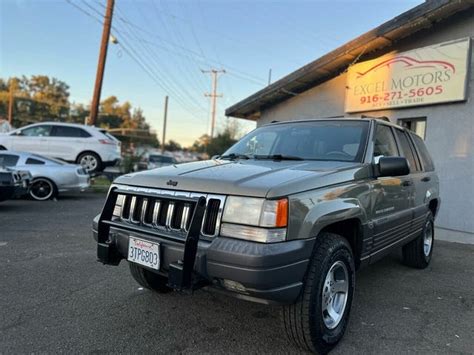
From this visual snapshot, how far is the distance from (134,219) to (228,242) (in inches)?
38.3

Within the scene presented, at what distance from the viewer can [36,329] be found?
9.93 feet

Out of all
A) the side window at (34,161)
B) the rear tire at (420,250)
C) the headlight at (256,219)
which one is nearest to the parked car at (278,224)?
the headlight at (256,219)

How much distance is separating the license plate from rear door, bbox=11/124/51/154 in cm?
1168

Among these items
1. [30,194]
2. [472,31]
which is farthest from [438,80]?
[30,194]

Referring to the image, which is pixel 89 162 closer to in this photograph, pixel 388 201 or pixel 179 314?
pixel 179 314

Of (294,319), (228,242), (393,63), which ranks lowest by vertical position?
(294,319)

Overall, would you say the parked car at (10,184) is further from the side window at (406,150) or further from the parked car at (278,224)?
the side window at (406,150)

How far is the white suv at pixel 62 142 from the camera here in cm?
1298

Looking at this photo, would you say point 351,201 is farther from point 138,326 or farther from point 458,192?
point 458,192

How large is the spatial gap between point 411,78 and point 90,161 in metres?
10.3

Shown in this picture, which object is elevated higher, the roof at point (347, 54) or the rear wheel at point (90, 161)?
the roof at point (347, 54)

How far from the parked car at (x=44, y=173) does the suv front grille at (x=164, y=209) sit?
840 centimetres

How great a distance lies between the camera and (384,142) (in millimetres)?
4086

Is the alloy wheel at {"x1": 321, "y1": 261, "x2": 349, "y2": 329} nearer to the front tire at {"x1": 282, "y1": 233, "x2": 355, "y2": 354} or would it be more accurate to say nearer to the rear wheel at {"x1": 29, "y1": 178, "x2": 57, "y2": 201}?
the front tire at {"x1": 282, "y1": 233, "x2": 355, "y2": 354}
